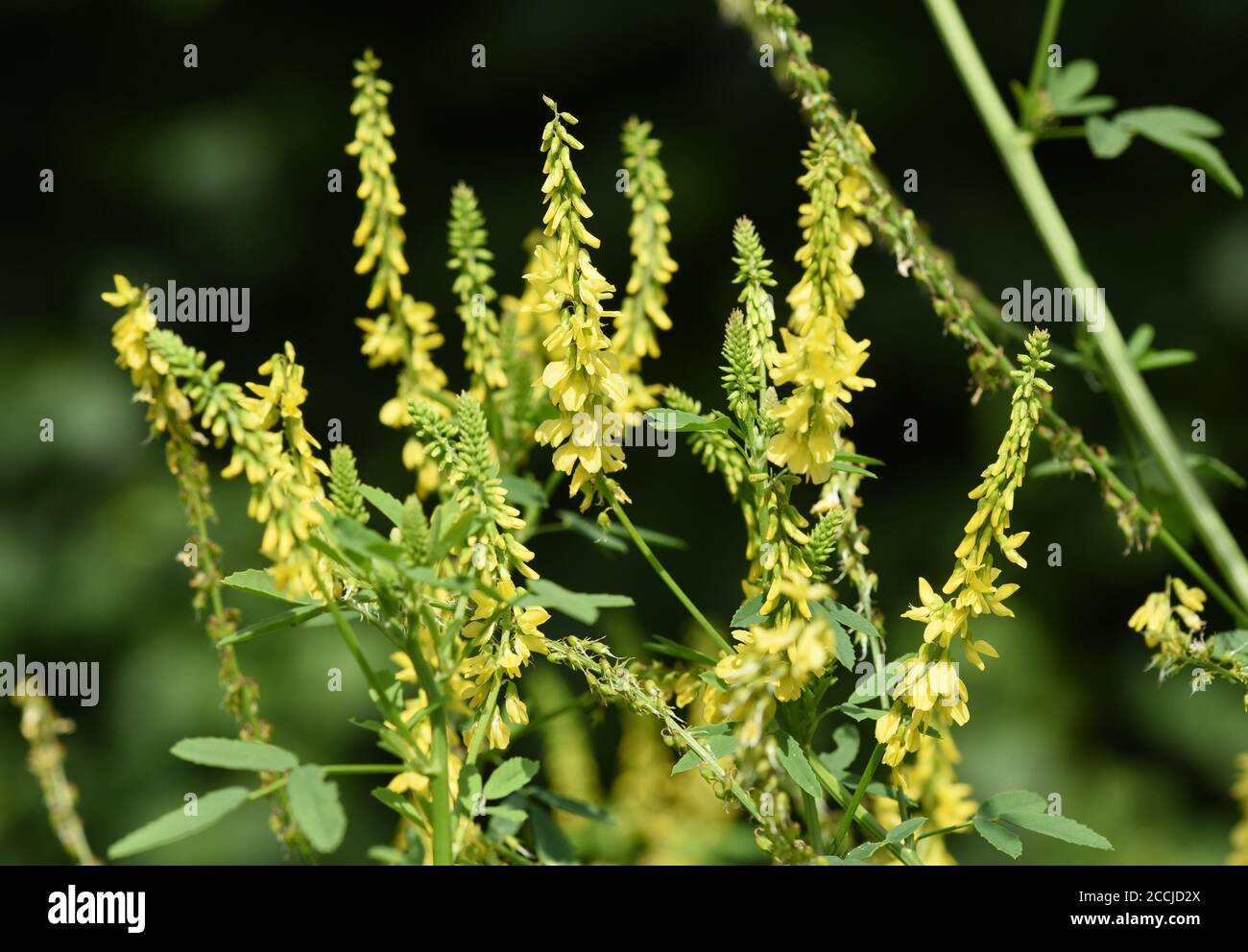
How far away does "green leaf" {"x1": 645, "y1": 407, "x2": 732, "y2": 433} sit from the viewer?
663 mm

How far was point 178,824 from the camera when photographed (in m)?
0.56

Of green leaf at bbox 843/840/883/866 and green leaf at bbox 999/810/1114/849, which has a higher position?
green leaf at bbox 999/810/1114/849

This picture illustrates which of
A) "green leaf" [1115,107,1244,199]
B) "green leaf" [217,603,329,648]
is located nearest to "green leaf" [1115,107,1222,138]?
"green leaf" [1115,107,1244,199]

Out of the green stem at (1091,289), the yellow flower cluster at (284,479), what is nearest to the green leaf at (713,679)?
the yellow flower cluster at (284,479)

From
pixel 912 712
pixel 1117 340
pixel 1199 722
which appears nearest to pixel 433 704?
pixel 912 712

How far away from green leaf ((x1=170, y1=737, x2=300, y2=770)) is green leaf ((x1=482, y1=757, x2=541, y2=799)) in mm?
130

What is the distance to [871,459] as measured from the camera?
686 mm

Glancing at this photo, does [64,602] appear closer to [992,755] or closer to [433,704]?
[992,755]

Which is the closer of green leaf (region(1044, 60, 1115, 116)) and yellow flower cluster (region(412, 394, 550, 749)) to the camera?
yellow flower cluster (region(412, 394, 550, 749))

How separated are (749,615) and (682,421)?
10 centimetres

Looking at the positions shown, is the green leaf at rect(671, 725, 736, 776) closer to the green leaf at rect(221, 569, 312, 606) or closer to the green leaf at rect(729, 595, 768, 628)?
the green leaf at rect(729, 595, 768, 628)

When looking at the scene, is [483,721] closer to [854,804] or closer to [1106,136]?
Answer: [854,804]

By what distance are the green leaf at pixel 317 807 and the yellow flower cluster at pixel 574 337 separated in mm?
189

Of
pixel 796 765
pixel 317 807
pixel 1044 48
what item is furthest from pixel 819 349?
pixel 1044 48
